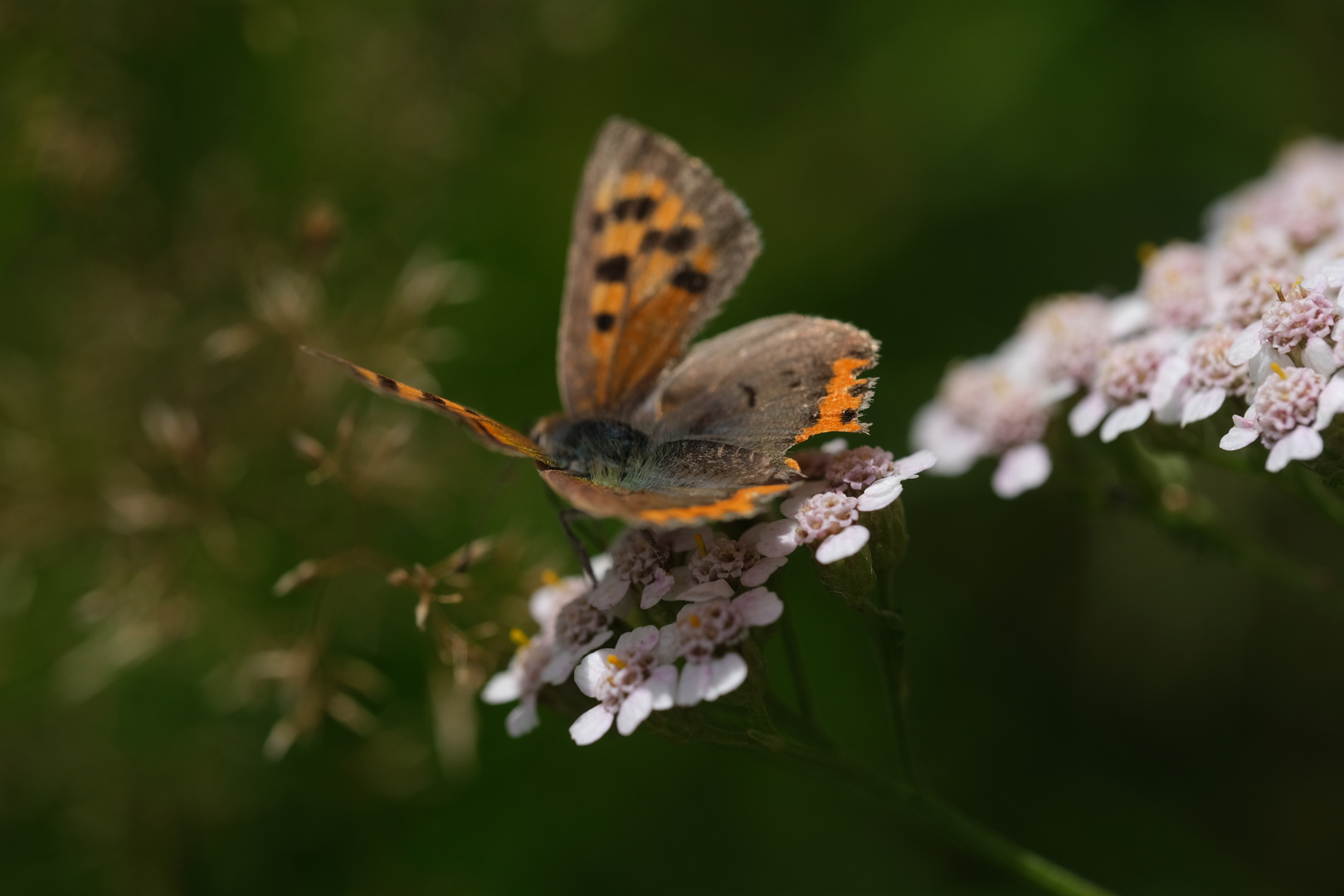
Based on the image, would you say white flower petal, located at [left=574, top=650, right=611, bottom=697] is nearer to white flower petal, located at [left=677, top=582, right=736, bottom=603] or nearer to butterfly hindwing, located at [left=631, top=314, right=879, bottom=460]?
white flower petal, located at [left=677, top=582, right=736, bottom=603]

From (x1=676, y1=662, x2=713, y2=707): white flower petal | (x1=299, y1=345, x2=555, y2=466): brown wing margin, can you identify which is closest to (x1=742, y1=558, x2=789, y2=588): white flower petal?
(x1=676, y1=662, x2=713, y2=707): white flower petal

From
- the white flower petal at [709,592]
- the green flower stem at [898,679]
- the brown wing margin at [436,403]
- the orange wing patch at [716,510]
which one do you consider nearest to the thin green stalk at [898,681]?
the green flower stem at [898,679]

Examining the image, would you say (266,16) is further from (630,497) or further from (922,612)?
(922,612)

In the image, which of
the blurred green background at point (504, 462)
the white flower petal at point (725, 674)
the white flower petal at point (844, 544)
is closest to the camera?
the white flower petal at point (725, 674)

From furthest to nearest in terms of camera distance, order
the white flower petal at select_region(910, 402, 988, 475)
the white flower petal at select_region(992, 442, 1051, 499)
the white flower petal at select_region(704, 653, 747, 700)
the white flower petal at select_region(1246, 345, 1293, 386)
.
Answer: the white flower petal at select_region(910, 402, 988, 475), the white flower petal at select_region(992, 442, 1051, 499), the white flower petal at select_region(1246, 345, 1293, 386), the white flower petal at select_region(704, 653, 747, 700)

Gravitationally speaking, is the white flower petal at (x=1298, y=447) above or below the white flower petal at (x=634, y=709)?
above

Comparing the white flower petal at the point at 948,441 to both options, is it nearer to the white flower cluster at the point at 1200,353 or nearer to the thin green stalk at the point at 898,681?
the white flower cluster at the point at 1200,353

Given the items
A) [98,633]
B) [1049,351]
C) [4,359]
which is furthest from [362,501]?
[1049,351]

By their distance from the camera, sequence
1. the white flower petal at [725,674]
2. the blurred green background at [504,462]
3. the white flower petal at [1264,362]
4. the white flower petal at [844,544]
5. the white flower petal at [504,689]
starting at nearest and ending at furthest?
the white flower petal at [725,674] → the white flower petal at [844,544] → the white flower petal at [1264,362] → the white flower petal at [504,689] → the blurred green background at [504,462]
